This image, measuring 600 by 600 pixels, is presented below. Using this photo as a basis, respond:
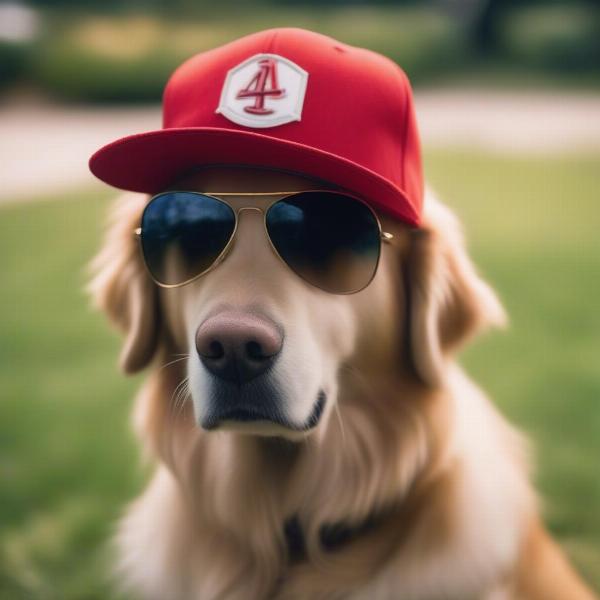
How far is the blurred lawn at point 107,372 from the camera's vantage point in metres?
3.00

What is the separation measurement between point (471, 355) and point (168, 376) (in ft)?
8.50

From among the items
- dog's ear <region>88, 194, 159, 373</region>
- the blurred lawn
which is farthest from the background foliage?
dog's ear <region>88, 194, 159, 373</region>

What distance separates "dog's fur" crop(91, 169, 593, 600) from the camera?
2.10 metres

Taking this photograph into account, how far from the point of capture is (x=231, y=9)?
589 inches

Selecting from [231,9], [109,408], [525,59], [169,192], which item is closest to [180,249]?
[169,192]

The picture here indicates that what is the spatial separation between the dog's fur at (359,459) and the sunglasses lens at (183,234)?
0.05 m

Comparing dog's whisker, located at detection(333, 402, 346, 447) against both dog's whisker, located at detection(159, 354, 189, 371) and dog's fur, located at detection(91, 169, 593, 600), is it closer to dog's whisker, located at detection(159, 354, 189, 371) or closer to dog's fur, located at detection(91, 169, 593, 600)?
dog's fur, located at detection(91, 169, 593, 600)

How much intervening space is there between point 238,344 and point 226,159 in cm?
45

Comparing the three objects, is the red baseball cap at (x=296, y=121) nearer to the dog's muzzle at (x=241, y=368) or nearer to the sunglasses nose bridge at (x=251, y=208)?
the sunglasses nose bridge at (x=251, y=208)

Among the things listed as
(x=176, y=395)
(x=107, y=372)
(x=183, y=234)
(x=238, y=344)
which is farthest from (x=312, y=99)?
(x=107, y=372)

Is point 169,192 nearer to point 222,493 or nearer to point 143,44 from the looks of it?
point 222,493

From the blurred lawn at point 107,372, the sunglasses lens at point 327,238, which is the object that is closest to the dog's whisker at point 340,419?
the sunglasses lens at point 327,238

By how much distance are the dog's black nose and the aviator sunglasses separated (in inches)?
8.2

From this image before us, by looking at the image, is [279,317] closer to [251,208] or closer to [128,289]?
[251,208]
